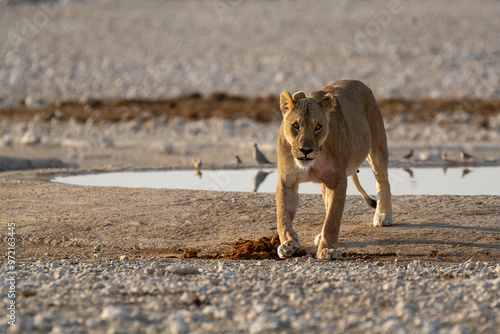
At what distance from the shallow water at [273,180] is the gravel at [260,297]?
407 cm

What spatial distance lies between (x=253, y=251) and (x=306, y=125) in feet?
4.56

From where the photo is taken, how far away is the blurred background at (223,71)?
20469 mm

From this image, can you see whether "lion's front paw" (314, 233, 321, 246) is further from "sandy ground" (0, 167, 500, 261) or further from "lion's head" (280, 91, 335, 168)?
"lion's head" (280, 91, 335, 168)

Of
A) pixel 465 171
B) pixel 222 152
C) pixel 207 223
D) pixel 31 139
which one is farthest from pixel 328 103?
pixel 31 139

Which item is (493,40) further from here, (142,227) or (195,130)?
(142,227)

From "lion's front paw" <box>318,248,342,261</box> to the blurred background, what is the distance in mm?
8141

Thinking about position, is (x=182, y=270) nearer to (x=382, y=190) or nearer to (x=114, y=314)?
(x=114, y=314)

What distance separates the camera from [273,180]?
37.9 ft

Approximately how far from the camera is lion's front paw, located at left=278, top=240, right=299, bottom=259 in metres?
6.80

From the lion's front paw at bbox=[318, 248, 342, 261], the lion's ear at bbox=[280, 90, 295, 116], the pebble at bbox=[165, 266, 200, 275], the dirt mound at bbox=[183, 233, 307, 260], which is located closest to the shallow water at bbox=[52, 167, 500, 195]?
the dirt mound at bbox=[183, 233, 307, 260]

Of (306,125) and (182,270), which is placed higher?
(306,125)

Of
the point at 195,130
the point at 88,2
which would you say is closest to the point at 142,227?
the point at 195,130

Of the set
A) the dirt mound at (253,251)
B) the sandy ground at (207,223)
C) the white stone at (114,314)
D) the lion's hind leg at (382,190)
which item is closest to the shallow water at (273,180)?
the sandy ground at (207,223)

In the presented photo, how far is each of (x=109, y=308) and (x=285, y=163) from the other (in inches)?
106
